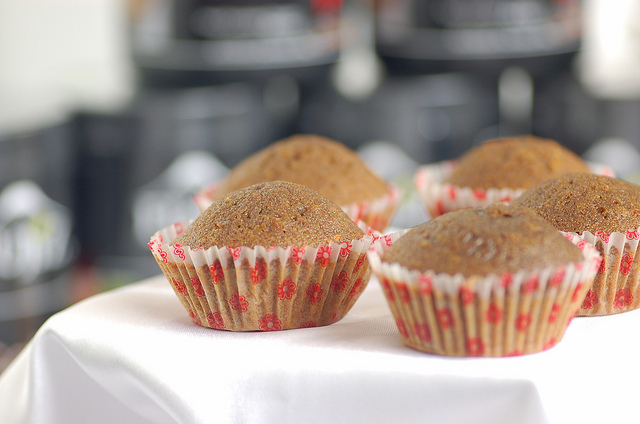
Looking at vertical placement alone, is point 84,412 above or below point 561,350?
below

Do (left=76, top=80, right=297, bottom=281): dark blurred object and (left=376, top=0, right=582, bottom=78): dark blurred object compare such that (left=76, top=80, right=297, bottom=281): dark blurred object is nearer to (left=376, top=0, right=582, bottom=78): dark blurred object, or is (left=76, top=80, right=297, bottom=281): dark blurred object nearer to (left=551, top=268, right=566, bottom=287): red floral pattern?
(left=376, top=0, right=582, bottom=78): dark blurred object

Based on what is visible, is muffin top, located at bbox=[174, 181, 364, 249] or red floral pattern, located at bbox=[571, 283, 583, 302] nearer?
red floral pattern, located at bbox=[571, 283, 583, 302]

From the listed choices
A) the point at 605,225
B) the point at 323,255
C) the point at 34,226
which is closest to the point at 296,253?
the point at 323,255

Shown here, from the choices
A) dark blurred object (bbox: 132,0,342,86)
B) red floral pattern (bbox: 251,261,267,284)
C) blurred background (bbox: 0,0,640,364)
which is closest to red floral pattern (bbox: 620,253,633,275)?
red floral pattern (bbox: 251,261,267,284)

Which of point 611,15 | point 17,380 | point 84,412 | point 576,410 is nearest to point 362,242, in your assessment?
point 576,410

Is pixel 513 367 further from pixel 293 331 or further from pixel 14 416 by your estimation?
pixel 14 416

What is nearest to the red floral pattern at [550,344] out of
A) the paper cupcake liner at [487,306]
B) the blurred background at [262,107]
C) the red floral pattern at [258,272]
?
the paper cupcake liner at [487,306]
